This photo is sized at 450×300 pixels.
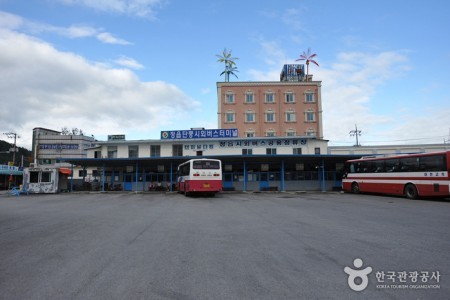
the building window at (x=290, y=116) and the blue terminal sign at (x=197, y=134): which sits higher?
the building window at (x=290, y=116)

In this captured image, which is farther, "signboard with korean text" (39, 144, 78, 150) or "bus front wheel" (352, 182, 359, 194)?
"signboard with korean text" (39, 144, 78, 150)

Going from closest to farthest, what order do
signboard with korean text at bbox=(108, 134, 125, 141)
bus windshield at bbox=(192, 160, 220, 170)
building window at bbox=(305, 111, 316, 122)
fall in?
bus windshield at bbox=(192, 160, 220, 170) → signboard with korean text at bbox=(108, 134, 125, 141) → building window at bbox=(305, 111, 316, 122)

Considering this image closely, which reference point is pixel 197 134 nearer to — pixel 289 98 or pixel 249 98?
pixel 249 98

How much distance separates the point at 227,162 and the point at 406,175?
60.5ft

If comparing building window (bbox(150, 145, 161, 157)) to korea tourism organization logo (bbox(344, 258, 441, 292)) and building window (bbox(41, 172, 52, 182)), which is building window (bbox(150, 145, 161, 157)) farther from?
korea tourism organization logo (bbox(344, 258, 441, 292))

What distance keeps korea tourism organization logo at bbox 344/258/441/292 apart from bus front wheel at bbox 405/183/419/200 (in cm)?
1847

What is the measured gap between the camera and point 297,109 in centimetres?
5531

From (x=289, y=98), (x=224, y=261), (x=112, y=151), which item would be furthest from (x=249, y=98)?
(x=224, y=261)

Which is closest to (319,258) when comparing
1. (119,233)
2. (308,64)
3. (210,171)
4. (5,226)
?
(119,233)

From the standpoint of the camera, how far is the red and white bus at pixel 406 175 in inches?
759

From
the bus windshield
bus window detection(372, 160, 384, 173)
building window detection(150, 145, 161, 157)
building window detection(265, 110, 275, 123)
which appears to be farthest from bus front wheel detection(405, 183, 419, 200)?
building window detection(265, 110, 275, 123)

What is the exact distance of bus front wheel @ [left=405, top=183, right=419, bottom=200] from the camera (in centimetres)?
2102

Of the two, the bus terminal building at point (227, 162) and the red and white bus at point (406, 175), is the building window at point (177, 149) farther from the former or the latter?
the red and white bus at point (406, 175)

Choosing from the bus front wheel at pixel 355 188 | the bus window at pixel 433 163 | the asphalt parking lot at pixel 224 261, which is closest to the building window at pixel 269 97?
the bus front wheel at pixel 355 188
